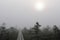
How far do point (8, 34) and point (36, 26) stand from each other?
3996 millimetres

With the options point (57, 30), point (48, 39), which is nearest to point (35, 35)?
point (48, 39)

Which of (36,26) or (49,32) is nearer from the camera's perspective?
(49,32)

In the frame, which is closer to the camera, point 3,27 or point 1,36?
point 1,36

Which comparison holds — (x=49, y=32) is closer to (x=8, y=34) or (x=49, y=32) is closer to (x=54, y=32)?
(x=54, y=32)

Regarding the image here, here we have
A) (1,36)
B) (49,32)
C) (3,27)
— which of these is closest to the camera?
(1,36)

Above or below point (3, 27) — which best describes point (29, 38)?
below

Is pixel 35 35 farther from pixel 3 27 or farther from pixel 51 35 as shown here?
pixel 3 27

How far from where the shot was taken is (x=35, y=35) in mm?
15758

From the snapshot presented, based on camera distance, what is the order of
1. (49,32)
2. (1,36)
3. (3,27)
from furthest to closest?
(3,27), (49,32), (1,36)

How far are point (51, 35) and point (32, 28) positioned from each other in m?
2.92

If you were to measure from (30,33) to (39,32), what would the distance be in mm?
1072

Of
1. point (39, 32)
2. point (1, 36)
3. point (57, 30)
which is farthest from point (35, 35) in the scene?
point (1, 36)

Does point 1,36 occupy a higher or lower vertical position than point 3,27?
lower

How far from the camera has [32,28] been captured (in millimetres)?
17219
